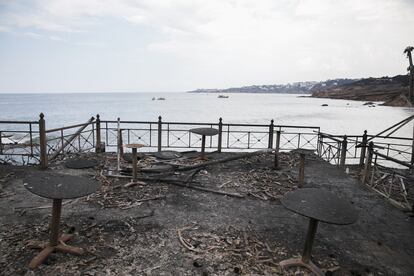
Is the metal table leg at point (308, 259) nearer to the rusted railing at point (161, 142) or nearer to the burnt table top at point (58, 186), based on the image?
the burnt table top at point (58, 186)

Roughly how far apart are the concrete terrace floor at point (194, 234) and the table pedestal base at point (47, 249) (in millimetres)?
97

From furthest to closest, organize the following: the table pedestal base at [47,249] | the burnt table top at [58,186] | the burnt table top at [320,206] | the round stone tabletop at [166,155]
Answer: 1. the round stone tabletop at [166,155]
2. the table pedestal base at [47,249]
3. the burnt table top at [58,186]
4. the burnt table top at [320,206]

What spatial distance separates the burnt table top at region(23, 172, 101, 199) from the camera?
173 inches

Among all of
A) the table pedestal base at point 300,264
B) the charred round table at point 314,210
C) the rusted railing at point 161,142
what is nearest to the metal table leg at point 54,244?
the table pedestal base at point 300,264

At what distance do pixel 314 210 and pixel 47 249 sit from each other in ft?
14.7

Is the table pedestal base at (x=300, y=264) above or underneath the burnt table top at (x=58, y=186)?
underneath

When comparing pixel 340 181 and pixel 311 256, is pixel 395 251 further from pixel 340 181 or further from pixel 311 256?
pixel 340 181

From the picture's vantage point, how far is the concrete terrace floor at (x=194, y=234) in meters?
4.70

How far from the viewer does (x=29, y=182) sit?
463 cm

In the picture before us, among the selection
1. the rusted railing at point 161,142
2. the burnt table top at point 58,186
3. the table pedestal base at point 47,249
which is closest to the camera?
the burnt table top at point 58,186

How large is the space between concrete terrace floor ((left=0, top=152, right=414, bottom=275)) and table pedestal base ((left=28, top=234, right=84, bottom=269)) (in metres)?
0.10

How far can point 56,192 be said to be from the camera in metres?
4.45

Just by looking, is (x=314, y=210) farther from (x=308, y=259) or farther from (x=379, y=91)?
(x=379, y=91)

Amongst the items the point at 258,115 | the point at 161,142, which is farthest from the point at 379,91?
the point at 161,142
